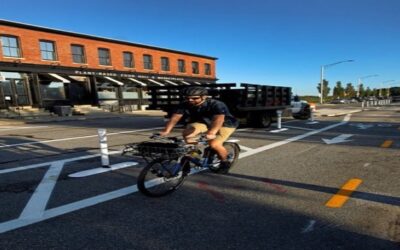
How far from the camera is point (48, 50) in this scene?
2986cm

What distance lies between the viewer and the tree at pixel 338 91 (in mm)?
109938

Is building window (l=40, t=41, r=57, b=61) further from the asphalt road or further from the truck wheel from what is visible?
the asphalt road

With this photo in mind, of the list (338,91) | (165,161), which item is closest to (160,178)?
(165,161)

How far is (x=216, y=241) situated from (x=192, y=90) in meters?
2.64

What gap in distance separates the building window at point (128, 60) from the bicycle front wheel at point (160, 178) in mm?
33400

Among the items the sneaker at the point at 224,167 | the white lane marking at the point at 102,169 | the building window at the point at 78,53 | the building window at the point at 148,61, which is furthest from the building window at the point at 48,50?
the sneaker at the point at 224,167

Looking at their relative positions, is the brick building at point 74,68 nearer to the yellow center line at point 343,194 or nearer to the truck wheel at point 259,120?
the truck wheel at point 259,120

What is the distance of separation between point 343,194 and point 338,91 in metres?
115

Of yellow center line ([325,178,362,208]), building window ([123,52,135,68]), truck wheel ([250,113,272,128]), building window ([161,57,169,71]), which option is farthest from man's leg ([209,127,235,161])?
building window ([161,57,169,71])

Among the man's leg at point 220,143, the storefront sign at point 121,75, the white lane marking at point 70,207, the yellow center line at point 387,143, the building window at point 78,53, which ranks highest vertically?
the building window at point 78,53

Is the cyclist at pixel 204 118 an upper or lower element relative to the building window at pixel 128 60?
lower

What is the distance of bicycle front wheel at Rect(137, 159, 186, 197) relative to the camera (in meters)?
4.87

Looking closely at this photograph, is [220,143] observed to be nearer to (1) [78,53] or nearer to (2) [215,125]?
(2) [215,125]

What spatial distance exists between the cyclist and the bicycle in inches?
8.3
